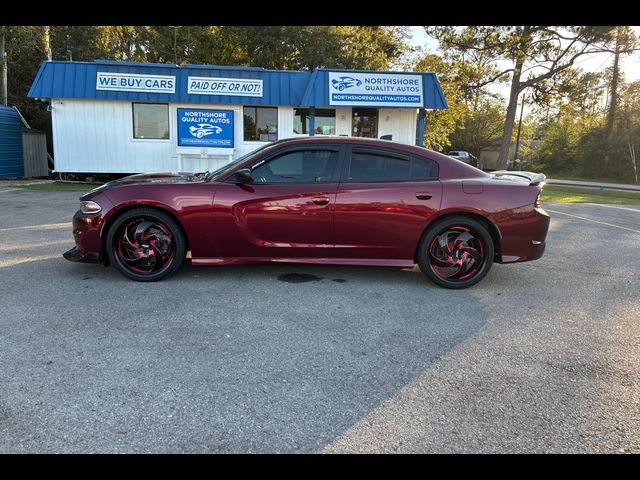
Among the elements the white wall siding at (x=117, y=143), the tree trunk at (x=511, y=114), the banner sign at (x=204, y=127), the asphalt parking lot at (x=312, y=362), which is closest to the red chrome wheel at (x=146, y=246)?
the asphalt parking lot at (x=312, y=362)

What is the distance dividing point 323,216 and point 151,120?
12.1m

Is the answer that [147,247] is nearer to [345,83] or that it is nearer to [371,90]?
[345,83]

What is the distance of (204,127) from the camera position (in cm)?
1486

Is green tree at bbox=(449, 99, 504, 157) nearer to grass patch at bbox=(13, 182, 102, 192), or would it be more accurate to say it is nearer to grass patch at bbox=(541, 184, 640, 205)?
grass patch at bbox=(541, 184, 640, 205)

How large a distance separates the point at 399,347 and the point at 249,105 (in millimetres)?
13056

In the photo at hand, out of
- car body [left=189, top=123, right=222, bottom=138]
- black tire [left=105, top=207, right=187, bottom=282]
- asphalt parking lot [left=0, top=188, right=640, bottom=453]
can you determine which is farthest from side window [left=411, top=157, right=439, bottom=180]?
car body [left=189, top=123, right=222, bottom=138]

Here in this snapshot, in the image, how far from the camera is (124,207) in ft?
15.3

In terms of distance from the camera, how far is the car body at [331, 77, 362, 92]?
47.0 feet

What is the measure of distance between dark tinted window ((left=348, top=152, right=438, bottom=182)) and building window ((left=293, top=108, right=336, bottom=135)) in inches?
426

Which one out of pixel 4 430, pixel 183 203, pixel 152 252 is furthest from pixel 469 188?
pixel 4 430

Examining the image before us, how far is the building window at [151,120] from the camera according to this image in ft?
48.2

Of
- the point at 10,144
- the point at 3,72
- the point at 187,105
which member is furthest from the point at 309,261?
the point at 3,72
